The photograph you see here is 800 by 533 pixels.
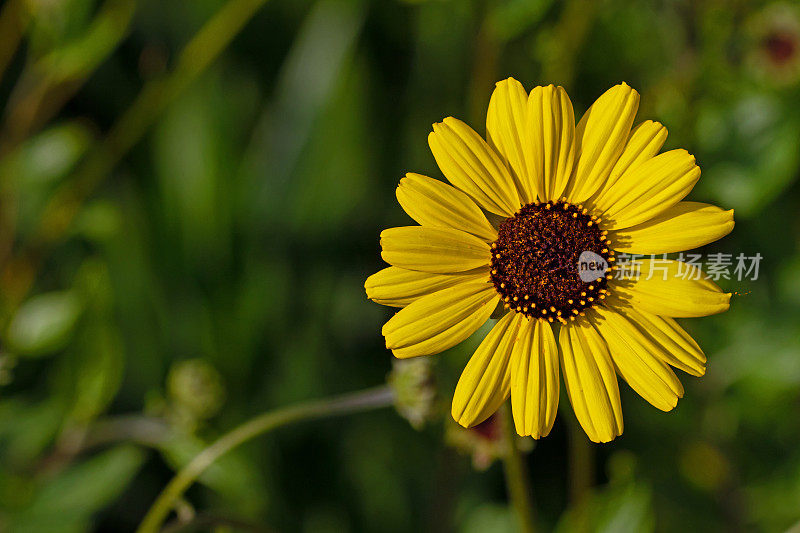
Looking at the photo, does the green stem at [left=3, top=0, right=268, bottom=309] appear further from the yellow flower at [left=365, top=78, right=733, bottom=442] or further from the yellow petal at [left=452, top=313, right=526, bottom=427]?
the yellow petal at [left=452, top=313, right=526, bottom=427]

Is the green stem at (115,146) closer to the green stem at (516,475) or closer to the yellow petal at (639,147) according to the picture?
the yellow petal at (639,147)

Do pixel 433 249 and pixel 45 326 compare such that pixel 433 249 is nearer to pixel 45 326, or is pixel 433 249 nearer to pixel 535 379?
pixel 535 379

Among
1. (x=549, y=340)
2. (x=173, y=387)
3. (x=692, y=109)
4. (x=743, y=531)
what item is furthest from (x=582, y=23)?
(x=743, y=531)

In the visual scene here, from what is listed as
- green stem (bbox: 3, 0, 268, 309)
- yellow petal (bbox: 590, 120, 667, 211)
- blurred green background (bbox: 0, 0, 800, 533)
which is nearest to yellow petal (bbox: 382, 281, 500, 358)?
yellow petal (bbox: 590, 120, 667, 211)

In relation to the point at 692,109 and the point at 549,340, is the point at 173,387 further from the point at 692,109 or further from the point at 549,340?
the point at 692,109

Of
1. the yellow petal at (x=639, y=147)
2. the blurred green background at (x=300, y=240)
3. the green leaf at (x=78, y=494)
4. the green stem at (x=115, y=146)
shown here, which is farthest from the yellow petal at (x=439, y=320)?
the green stem at (x=115, y=146)

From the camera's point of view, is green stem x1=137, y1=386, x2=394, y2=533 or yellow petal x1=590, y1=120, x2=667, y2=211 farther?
green stem x1=137, y1=386, x2=394, y2=533

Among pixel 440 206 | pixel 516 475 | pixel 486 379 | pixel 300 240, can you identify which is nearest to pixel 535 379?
pixel 486 379
